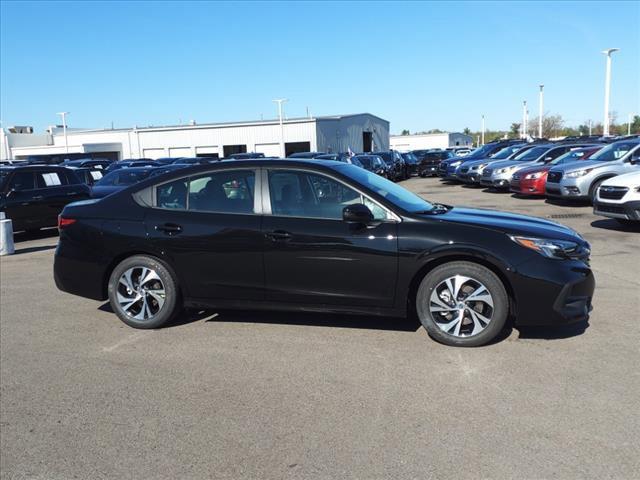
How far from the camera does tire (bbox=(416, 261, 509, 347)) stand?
4953mm

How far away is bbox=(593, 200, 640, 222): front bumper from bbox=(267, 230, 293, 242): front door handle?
801 centimetres

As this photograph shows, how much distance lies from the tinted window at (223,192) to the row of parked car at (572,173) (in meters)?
8.12

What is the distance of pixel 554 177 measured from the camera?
15914mm

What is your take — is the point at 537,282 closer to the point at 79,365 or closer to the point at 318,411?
the point at 318,411

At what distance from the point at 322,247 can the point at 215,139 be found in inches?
2058

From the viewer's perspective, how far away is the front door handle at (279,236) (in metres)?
5.35

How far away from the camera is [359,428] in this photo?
3742 millimetres

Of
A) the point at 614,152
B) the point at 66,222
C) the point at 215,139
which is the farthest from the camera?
the point at 215,139

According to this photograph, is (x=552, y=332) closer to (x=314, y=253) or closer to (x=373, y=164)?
(x=314, y=253)

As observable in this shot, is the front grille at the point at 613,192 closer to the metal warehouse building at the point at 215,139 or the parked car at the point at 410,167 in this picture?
the parked car at the point at 410,167

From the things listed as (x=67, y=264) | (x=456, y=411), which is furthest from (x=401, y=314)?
(x=67, y=264)

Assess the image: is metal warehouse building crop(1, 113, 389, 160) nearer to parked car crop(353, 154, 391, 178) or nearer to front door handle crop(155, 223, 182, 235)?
parked car crop(353, 154, 391, 178)

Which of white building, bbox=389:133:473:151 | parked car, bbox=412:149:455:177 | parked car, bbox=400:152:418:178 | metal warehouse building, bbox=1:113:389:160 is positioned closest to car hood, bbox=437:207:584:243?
parked car, bbox=412:149:455:177

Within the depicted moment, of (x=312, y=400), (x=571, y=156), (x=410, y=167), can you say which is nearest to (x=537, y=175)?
(x=571, y=156)
